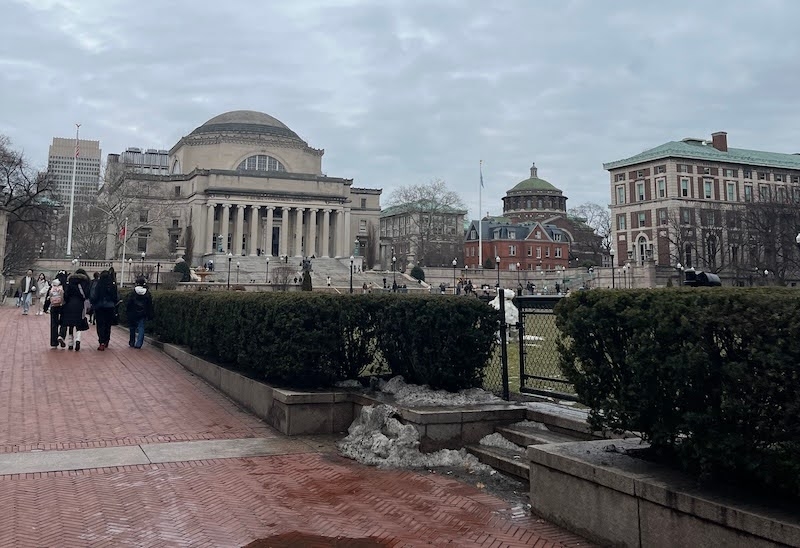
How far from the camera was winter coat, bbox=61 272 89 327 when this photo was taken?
15789 millimetres

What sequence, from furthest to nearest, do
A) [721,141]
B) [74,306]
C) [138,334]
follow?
1. [721,141]
2. [138,334]
3. [74,306]

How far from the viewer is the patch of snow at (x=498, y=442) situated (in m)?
6.99

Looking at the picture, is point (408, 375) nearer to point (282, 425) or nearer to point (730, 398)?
point (282, 425)

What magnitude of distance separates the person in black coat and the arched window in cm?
8573

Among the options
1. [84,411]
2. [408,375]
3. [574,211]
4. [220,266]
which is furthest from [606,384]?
[574,211]

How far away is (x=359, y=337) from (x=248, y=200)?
278 ft

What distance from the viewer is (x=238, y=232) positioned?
8856 centimetres

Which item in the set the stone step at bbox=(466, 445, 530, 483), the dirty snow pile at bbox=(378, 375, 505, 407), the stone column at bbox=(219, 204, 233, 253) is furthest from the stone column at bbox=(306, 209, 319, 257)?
the stone step at bbox=(466, 445, 530, 483)

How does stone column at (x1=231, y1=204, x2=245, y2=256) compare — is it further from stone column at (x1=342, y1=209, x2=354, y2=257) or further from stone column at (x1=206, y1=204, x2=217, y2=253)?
stone column at (x1=342, y1=209, x2=354, y2=257)

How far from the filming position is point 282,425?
8.59 meters

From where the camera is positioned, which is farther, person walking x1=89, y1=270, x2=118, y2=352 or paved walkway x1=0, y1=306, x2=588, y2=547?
person walking x1=89, y1=270, x2=118, y2=352

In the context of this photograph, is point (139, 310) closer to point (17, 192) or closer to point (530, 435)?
point (530, 435)

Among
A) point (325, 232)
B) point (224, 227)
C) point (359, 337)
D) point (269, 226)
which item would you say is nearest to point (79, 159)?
point (224, 227)

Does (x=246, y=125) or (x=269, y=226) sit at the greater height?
(x=246, y=125)
